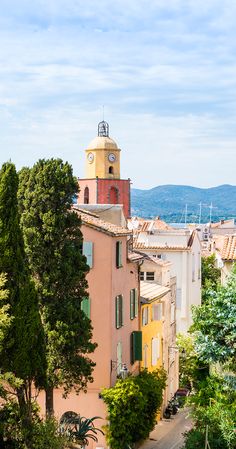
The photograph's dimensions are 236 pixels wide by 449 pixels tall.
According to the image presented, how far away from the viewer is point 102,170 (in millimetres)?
109562

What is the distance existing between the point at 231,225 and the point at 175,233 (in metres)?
131

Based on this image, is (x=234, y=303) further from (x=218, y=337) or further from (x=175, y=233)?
(x=175, y=233)

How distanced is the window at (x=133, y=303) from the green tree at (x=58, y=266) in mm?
8170

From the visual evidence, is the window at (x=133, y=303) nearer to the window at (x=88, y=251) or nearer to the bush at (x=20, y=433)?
the window at (x=88, y=251)

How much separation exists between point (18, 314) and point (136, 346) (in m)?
15.2

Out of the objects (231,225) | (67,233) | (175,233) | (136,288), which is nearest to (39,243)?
(67,233)

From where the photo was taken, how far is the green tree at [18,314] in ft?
83.0

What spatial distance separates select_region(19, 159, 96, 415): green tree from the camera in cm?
3056

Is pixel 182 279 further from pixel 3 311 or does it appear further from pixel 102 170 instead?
pixel 102 170

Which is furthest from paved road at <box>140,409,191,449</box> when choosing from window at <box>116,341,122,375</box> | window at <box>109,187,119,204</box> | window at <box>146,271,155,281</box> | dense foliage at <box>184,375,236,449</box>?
window at <box>109,187,119,204</box>

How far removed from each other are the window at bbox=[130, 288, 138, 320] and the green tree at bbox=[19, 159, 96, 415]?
322 inches

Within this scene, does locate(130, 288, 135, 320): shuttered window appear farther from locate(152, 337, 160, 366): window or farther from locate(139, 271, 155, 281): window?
locate(139, 271, 155, 281): window

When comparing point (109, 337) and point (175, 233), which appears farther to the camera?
point (175, 233)

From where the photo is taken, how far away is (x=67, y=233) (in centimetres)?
3145
